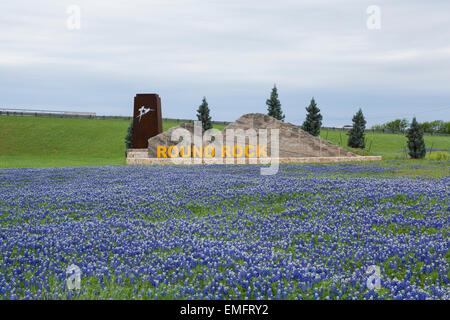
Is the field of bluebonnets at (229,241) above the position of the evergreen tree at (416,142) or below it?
below

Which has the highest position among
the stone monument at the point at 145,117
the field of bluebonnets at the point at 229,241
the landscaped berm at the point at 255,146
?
the stone monument at the point at 145,117

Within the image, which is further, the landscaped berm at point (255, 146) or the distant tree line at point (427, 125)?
the distant tree line at point (427, 125)

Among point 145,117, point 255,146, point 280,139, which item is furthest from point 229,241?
point 145,117

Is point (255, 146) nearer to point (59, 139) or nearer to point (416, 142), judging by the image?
point (416, 142)

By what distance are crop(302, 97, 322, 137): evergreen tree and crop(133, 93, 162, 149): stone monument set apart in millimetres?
18497

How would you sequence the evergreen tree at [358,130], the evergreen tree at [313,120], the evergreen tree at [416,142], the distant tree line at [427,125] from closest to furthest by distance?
the evergreen tree at [416,142] → the evergreen tree at [313,120] → the evergreen tree at [358,130] → the distant tree line at [427,125]

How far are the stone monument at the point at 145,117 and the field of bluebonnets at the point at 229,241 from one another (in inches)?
884

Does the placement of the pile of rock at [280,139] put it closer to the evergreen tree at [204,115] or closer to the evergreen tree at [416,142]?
the evergreen tree at [416,142]

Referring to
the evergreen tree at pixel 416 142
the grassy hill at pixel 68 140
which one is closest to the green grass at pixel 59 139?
the grassy hill at pixel 68 140

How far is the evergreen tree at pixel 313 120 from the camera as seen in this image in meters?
43.6
